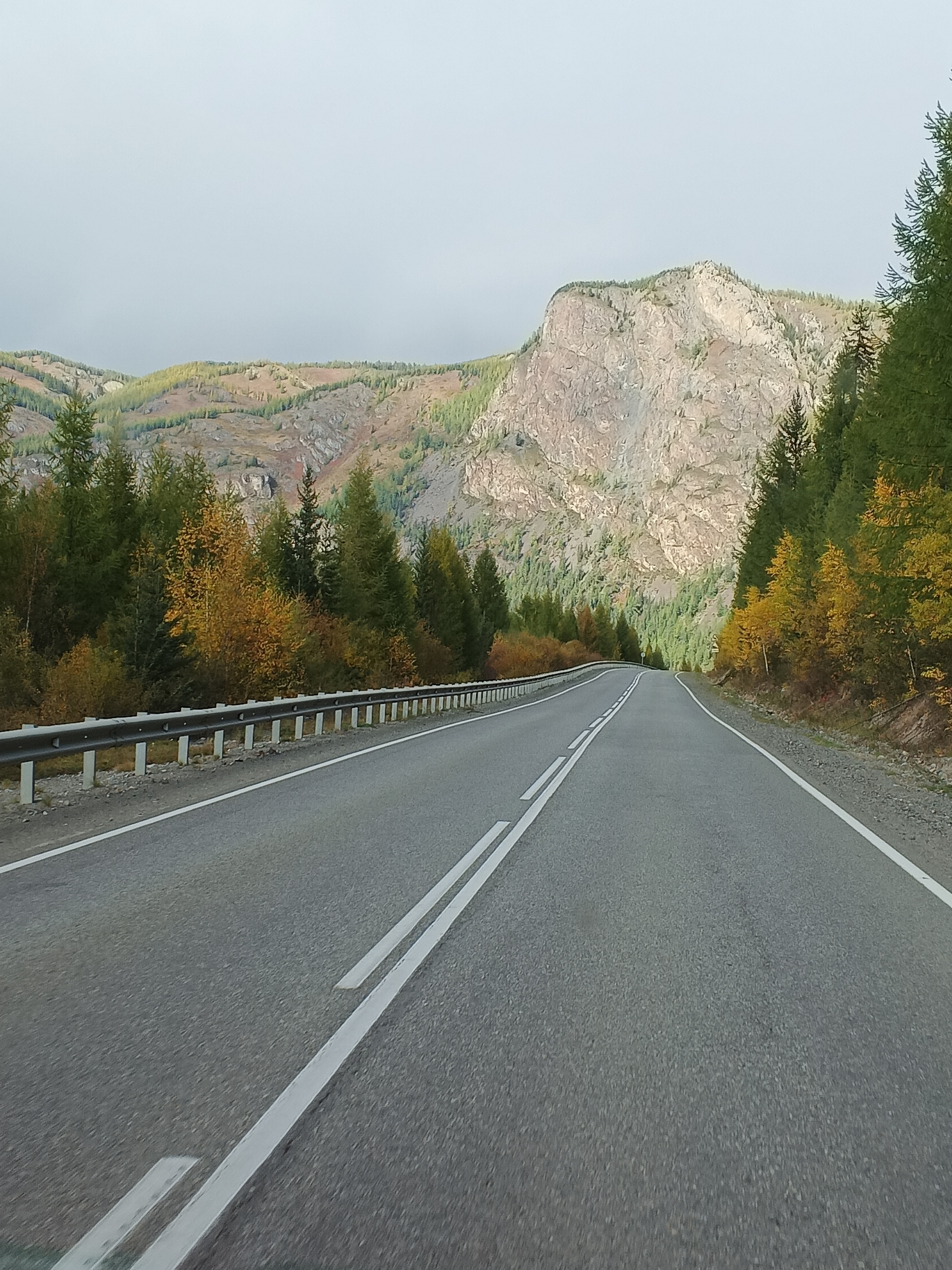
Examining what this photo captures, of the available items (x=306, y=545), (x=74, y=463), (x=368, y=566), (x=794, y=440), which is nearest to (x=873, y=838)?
(x=74, y=463)

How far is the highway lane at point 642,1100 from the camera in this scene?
2.46 meters

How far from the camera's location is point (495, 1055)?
3662 mm

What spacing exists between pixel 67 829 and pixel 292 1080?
6373mm

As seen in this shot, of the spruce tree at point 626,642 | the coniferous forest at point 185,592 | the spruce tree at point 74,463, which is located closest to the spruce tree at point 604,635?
the spruce tree at point 626,642

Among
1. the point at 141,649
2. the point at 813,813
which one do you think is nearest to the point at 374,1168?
the point at 813,813

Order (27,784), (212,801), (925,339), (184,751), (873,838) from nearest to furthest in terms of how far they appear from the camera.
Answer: (873,838), (27,784), (212,801), (184,751), (925,339)

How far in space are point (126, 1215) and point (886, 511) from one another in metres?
20.1

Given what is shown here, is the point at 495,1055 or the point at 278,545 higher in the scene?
the point at 278,545

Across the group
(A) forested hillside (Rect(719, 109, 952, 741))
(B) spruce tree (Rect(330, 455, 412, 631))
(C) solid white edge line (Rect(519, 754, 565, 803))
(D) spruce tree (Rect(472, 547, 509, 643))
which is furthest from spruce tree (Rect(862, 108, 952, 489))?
(D) spruce tree (Rect(472, 547, 509, 643))

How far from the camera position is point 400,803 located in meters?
10.4

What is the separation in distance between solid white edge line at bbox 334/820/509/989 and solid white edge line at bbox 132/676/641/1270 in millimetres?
112

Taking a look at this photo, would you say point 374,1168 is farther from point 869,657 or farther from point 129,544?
point 129,544

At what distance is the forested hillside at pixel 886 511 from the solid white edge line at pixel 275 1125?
16.2 metres

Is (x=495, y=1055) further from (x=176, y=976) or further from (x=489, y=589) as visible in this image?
(x=489, y=589)
